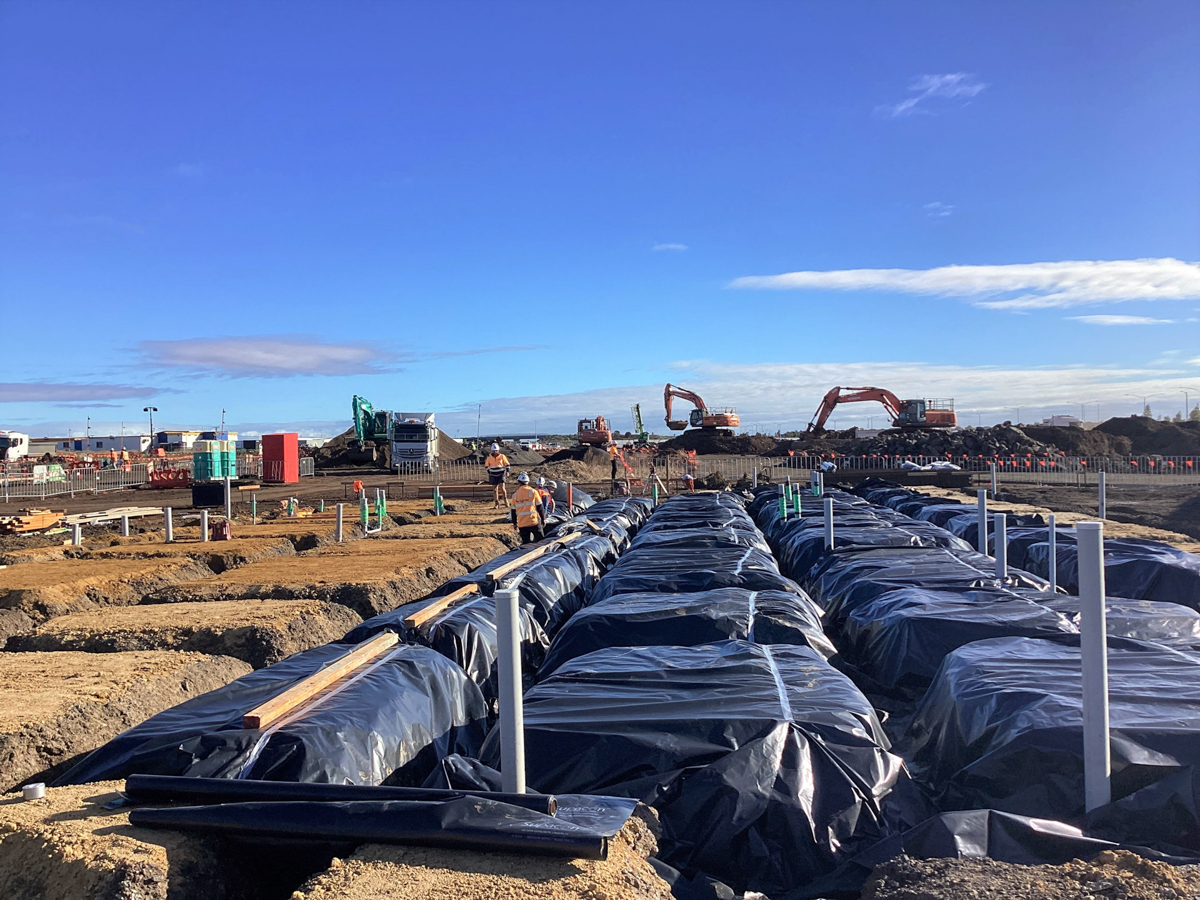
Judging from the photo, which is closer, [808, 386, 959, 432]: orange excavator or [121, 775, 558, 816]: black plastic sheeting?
[121, 775, 558, 816]: black plastic sheeting

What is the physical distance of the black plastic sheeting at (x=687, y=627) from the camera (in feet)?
19.1

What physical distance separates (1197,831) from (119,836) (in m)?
4.21

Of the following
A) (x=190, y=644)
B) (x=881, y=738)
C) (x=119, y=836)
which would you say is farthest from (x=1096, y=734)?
(x=190, y=644)

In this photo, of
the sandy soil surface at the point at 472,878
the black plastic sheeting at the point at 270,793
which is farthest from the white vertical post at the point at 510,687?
the sandy soil surface at the point at 472,878

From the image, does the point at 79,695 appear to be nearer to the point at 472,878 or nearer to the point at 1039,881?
the point at 472,878

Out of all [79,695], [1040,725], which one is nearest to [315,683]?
[79,695]

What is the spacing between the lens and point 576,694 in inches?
168

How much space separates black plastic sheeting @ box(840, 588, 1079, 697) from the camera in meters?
5.50

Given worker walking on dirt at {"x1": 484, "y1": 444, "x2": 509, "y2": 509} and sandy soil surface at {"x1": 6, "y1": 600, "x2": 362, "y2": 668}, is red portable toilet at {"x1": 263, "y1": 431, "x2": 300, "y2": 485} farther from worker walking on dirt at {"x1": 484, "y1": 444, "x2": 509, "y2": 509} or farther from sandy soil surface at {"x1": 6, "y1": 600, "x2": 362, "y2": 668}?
sandy soil surface at {"x1": 6, "y1": 600, "x2": 362, "y2": 668}

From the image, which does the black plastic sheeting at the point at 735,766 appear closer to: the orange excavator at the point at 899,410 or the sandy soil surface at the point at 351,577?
the sandy soil surface at the point at 351,577

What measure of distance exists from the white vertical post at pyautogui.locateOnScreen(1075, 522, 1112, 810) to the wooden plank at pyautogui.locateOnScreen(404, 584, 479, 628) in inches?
179

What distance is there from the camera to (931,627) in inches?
224

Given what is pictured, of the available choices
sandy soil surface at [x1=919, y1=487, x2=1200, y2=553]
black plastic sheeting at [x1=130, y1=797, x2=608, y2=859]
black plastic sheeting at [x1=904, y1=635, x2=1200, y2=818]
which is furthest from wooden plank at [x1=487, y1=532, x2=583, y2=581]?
sandy soil surface at [x1=919, y1=487, x2=1200, y2=553]

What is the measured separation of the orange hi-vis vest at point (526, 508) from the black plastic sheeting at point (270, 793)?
9858 millimetres
